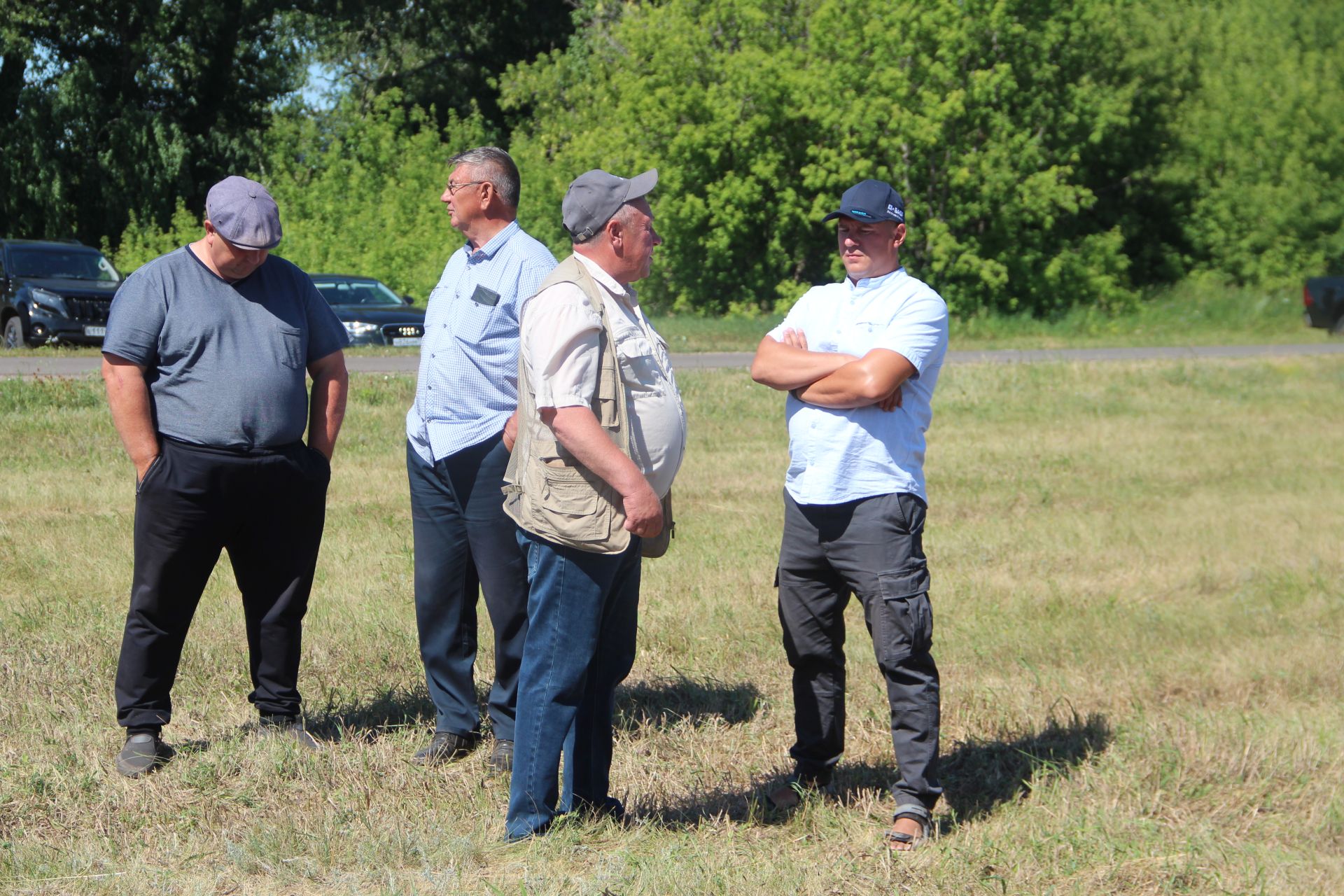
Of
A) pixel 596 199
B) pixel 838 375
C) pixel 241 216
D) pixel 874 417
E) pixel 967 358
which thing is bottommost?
pixel 967 358

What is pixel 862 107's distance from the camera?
79.5ft

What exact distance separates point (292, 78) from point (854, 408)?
4095 cm

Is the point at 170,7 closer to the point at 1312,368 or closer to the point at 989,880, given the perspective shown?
the point at 1312,368

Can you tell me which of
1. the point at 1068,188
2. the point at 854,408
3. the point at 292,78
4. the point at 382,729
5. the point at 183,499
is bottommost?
the point at 382,729

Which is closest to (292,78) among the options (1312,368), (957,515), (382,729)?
(1312,368)

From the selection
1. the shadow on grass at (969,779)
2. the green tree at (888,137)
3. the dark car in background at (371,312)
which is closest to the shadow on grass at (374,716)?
the shadow on grass at (969,779)

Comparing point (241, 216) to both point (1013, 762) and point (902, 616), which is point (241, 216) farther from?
point (1013, 762)

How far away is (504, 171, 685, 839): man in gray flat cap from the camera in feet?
11.7

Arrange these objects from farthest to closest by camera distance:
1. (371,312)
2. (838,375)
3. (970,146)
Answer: (970,146) → (371,312) → (838,375)

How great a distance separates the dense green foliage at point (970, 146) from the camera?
24.5 meters

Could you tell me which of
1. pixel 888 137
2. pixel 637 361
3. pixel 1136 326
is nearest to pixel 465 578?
pixel 637 361

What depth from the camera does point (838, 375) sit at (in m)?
4.11

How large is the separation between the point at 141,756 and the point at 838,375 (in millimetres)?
2590

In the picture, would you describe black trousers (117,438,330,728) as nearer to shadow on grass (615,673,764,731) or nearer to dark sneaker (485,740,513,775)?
dark sneaker (485,740,513,775)
